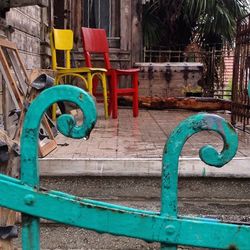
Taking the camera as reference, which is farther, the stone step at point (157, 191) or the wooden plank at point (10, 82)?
the wooden plank at point (10, 82)

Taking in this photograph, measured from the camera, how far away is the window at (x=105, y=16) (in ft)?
26.0

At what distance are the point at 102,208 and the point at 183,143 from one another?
20 cm

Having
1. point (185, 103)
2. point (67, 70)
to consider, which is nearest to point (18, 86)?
point (67, 70)

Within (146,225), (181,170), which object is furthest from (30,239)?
(181,170)

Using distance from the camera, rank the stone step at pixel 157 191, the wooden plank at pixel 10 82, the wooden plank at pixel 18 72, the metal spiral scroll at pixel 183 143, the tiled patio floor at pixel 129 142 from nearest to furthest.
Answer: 1. the metal spiral scroll at pixel 183 143
2. the stone step at pixel 157 191
3. the tiled patio floor at pixel 129 142
4. the wooden plank at pixel 10 82
5. the wooden plank at pixel 18 72

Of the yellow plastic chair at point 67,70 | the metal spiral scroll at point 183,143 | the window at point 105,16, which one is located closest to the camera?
the metal spiral scroll at point 183,143

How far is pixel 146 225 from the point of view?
0.92m

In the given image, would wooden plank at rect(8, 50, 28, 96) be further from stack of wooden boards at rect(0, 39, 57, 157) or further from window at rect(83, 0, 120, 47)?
window at rect(83, 0, 120, 47)

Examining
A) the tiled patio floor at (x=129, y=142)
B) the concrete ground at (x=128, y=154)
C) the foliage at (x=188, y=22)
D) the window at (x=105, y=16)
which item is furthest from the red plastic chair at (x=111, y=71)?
the foliage at (x=188, y=22)

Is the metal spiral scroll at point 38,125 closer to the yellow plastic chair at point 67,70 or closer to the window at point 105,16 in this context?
the yellow plastic chair at point 67,70

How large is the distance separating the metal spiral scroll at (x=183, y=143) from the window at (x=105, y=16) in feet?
23.6

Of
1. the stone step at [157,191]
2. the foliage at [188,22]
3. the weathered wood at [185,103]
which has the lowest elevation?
the weathered wood at [185,103]

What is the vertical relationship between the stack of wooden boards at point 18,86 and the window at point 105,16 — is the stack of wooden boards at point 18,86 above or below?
below

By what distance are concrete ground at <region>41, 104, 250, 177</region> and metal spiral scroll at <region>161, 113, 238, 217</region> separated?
143cm
